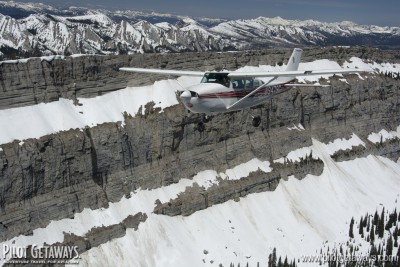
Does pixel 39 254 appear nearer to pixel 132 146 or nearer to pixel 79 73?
pixel 132 146

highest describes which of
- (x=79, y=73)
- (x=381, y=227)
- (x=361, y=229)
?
(x=79, y=73)

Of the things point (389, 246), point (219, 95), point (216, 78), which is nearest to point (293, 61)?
point (216, 78)

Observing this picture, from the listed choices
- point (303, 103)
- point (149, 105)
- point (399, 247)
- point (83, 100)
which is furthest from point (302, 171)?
point (83, 100)

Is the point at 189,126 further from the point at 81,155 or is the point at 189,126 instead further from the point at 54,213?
the point at 54,213

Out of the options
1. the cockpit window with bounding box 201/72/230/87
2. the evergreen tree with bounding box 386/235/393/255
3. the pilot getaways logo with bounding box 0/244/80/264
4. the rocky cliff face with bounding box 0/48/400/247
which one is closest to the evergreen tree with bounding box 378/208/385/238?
the evergreen tree with bounding box 386/235/393/255

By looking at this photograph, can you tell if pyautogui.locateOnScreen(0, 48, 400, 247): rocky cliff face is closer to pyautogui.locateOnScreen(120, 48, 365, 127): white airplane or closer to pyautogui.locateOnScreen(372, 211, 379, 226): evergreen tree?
pyautogui.locateOnScreen(372, 211, 379, 226): evergreen tree

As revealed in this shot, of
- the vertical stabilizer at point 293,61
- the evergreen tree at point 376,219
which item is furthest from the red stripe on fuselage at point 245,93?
the evergreen tree at point 376,219
